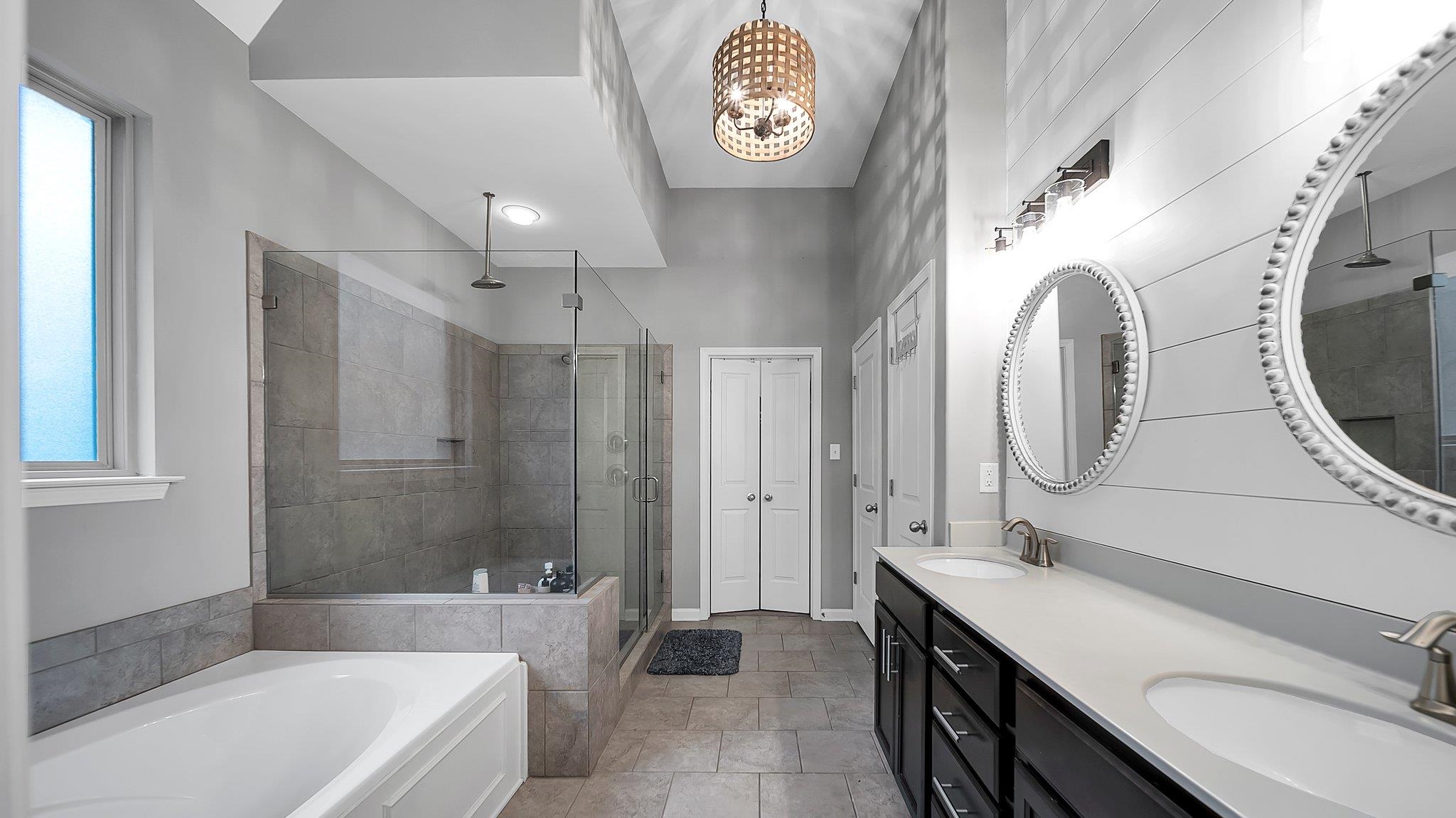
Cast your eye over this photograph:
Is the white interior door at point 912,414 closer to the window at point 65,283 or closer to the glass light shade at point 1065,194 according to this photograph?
the glass light shade at point 1065,194

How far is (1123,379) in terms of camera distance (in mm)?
1635

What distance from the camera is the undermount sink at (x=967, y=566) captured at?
202 centimetres

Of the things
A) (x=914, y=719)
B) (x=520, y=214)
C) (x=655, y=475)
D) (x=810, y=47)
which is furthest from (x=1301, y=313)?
(x=655, y=475)

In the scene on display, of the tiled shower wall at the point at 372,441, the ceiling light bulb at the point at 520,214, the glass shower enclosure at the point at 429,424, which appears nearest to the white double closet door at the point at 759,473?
the ceiling light bulb at the point at 520,214

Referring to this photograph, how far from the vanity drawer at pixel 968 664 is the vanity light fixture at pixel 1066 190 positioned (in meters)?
1.28

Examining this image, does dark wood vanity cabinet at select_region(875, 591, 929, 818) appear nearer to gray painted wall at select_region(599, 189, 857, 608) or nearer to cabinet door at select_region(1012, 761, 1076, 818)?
cabinet door at select_region(1012, 761, 1076, 818)

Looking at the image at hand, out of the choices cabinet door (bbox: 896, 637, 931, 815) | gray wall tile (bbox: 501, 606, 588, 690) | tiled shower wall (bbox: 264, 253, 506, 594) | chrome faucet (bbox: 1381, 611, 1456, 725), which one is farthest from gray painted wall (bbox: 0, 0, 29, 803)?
tiled shower wall (bbox: 264, 253, 506, 594)

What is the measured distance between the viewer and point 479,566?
2.51m

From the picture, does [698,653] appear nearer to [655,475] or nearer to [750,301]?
[655,475]

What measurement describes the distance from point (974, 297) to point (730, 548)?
8.65 ft

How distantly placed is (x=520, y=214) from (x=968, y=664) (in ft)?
9.70

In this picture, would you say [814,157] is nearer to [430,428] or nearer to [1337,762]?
[430,428]

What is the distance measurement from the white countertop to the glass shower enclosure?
62.7 inches

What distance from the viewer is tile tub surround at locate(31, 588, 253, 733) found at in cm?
159
